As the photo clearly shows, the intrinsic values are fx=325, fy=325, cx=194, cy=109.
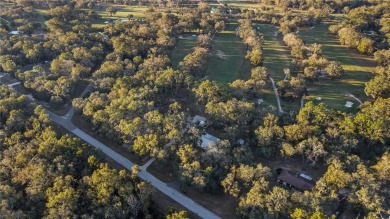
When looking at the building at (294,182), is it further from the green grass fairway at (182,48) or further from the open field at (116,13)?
the open field at (116,13)

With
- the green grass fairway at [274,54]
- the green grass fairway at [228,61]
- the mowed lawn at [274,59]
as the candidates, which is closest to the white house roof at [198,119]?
A: the mowed lawn at [274,59]

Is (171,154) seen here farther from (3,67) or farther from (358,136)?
(3,67)

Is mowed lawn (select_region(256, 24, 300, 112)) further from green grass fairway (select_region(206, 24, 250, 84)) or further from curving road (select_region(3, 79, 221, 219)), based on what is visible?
curving road (select_region(3, 79, 221, 219))

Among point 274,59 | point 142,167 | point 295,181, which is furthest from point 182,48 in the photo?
point 295,181

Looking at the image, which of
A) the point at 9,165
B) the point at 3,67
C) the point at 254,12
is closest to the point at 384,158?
the point at 9,165

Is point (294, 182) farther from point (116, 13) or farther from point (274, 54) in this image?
point (116, 13)

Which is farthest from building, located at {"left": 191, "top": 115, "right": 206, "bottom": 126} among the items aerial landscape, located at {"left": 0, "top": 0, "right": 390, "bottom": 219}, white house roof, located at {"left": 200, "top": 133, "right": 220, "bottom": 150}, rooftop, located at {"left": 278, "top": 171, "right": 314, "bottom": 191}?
rooftop, located at {"left": 278, "top": 171, "right": 314, "bottom": 191}

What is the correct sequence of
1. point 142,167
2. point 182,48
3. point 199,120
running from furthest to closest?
point 182,48 → point 199,120 → point 142,167
